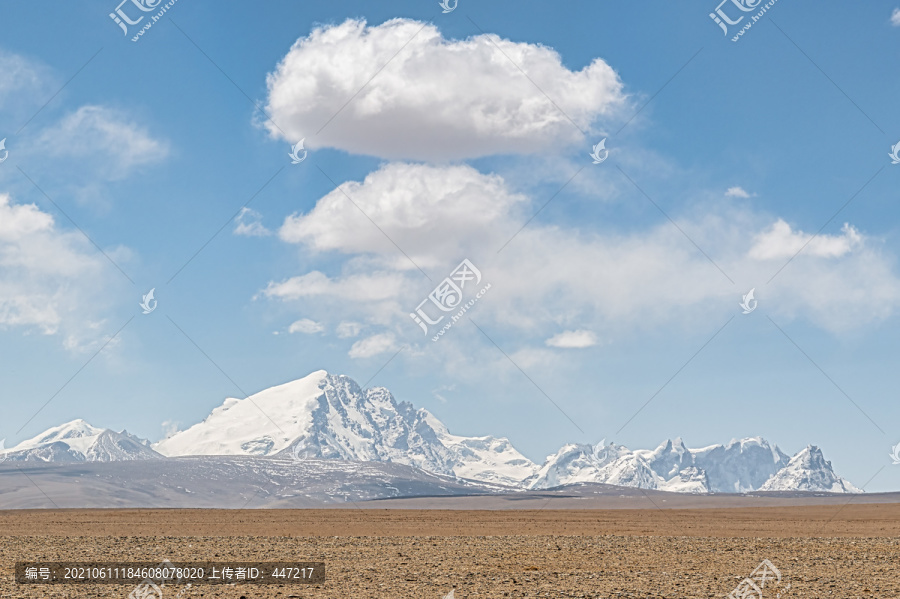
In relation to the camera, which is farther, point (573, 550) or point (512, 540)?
point (512, 540)

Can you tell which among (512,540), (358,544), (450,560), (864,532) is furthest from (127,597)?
(864,532)

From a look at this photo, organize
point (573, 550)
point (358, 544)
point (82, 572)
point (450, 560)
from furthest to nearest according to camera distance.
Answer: point (358, 544)
point (573, 550)
point (450, 560)
point (82, 572)

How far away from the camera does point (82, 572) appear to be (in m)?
30.6

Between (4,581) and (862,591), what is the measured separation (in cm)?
2645

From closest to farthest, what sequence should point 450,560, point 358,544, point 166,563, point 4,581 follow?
point 4,581, point 166,563, point 450,560, point 358,544

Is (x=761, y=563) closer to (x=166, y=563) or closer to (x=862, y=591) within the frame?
(x=862, y=591)

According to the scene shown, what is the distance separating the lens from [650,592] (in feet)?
85.3

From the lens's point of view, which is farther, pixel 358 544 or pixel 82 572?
pixel 358 544

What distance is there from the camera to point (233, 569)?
31438 mm

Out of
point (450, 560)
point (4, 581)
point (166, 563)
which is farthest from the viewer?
point (450, 560)

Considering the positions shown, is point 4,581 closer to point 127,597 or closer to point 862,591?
point 127,597

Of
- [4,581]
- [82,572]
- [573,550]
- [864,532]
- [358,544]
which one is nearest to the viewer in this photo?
[4,581]

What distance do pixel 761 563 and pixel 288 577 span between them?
18.2 metres

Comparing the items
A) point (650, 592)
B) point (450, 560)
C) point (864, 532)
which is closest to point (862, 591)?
point (650, 592)
